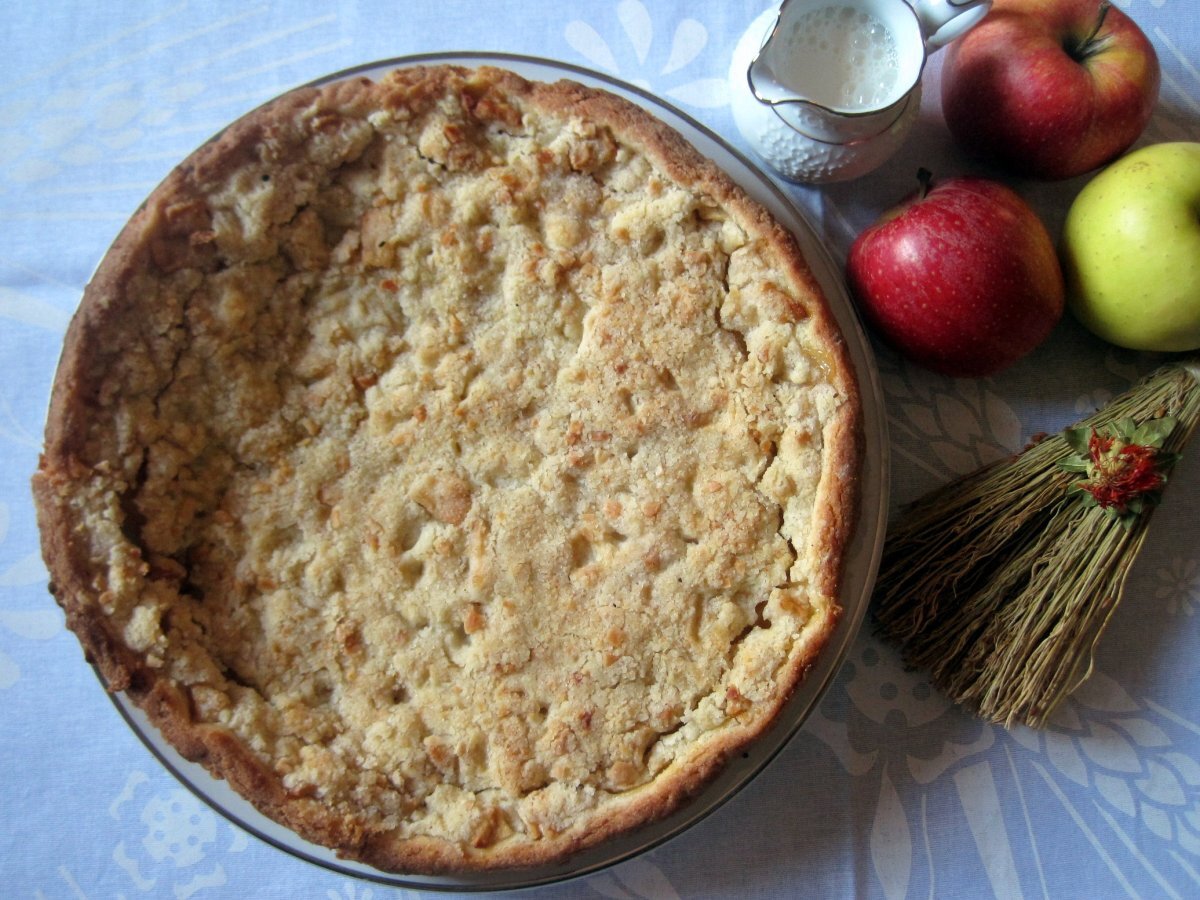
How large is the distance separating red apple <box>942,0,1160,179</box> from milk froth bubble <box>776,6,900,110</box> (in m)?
0.20

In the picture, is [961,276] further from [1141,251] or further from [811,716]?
[811,716]

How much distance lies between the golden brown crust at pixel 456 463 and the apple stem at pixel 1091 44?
687 mm

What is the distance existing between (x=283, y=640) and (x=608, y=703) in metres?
0.51

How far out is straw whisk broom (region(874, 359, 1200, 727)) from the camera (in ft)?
4.83

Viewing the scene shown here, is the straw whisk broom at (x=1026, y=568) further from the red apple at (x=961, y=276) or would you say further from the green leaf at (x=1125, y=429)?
the red apple at (x=961, y=276)

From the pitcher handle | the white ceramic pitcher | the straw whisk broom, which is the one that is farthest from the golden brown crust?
the pitcher handle

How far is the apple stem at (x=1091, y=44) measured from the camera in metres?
1.52

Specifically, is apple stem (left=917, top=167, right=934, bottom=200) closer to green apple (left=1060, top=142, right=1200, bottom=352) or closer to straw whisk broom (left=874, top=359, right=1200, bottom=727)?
green apple (left=1060, top=142, right=1200, bottom=352)

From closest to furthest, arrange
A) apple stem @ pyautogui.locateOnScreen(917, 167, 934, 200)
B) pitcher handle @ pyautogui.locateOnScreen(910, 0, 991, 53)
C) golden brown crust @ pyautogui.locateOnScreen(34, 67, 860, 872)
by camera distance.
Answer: golden brown crust @ pyautogui.locateOnScreen(34, 67, 860, 872) → pitcher handle @ pyautogui.locateOnScreen(910, 0, 991, 53) → apple stem @ pyautogui.locateOnScreen(917, 167, 934, 200)

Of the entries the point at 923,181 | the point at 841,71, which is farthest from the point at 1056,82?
the point at 841,71

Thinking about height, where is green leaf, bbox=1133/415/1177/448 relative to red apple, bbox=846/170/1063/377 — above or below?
below

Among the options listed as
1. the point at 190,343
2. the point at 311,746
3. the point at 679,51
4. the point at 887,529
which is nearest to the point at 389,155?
the point at 190,343

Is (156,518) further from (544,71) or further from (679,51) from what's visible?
(679,51)

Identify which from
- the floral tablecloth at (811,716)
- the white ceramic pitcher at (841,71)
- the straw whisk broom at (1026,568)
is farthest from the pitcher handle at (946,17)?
the straw whisk broom at (1026,568)
